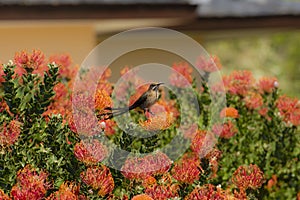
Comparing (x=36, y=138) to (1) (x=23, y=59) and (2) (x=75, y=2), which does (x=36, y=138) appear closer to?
(1) (x=23, y=59)

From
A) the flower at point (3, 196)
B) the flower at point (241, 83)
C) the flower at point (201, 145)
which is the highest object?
the flower at point (241, 83)

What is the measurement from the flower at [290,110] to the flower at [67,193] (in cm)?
174

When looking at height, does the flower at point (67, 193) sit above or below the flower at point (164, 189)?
below

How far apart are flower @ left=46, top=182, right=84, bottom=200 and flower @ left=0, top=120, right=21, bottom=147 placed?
1.02 ft

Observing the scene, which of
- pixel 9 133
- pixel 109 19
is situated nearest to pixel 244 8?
pixel 109 19

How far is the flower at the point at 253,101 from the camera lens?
4875mm

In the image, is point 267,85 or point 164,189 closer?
point 164,189

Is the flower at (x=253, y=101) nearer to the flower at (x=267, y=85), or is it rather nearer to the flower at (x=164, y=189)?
the flower at (x=267, y=85)

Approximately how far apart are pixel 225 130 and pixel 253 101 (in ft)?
1.65

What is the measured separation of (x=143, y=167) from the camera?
3.29m

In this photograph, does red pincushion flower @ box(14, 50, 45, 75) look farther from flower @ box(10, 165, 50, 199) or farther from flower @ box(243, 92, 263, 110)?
flower @ box(243, 92, 263, 110)

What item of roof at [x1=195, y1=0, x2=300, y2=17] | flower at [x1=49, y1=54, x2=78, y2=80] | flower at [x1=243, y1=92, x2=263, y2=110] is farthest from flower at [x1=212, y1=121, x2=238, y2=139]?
roof at [x1=195, y1=0, x2=300, y2=17]

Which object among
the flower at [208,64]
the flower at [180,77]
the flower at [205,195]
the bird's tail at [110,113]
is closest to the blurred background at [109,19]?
the flower at [180,77]

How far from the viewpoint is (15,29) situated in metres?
9.67
